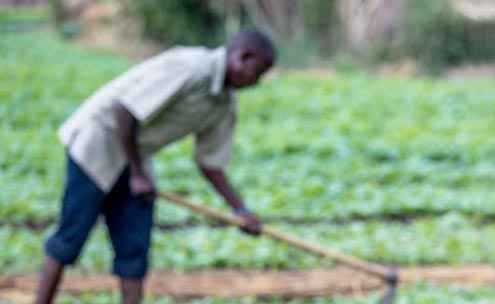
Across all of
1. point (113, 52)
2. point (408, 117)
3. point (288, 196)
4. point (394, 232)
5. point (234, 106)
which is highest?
point (234, 106)

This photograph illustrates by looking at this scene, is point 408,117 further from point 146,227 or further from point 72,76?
point 146,227

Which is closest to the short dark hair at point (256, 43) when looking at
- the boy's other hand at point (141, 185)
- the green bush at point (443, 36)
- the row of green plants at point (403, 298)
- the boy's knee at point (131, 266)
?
the boy's other hand at point (141, 185)

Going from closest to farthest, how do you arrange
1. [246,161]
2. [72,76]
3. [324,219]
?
[324,219]
[246,161]
[72,76]

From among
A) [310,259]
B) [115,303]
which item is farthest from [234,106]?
[310,259]

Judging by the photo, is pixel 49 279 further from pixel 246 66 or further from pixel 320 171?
pixel 320 171

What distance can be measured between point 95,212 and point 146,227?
0.84ft

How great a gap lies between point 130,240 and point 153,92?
0.75 metres

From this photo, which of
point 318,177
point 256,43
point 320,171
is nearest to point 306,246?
point 256,43

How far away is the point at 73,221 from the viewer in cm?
462

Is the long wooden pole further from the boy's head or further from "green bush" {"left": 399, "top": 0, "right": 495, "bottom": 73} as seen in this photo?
"green bush" {"left": 399, "top": 0, "right": 495, "bottom": 73}

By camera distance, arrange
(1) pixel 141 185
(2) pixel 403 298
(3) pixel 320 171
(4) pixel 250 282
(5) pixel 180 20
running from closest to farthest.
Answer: (1) pixel 141 185, (2) pixel 403 298, (4) pixel 250 282, (3) pixel 320 171, (5) pixel 180 20

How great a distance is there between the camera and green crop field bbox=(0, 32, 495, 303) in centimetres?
644

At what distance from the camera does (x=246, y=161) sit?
381 inches

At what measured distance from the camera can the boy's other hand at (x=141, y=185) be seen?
4512 mm
